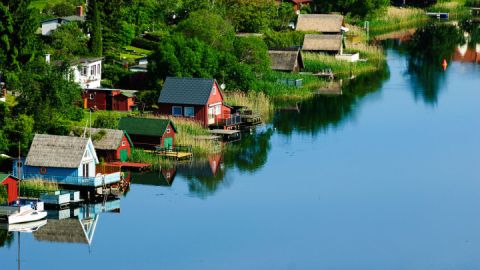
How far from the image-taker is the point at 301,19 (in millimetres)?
97125

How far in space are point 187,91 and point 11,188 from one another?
1712cm

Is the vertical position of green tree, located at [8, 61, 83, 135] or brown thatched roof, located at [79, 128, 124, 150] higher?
green tree, located at [8, 61, 83, 135]

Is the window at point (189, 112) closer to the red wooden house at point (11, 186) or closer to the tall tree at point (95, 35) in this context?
the tall tree at point (95, 35)

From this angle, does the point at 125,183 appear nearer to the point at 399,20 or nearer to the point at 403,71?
the point at 403,71

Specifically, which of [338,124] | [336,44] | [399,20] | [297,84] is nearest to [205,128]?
Result: [338,124]

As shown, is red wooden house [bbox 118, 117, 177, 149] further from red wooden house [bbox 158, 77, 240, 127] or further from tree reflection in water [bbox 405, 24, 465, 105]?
tree reflection in water [bbox 405, 24, 465, 105]

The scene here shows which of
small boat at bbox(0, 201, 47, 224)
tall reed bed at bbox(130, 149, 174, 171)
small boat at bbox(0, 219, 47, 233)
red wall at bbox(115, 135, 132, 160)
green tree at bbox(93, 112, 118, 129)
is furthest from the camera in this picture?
green tree at bbox(93, 112, 118, 129)

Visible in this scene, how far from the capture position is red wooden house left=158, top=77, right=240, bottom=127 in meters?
63.7

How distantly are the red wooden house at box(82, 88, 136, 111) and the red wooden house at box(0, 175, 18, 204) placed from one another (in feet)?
57.3

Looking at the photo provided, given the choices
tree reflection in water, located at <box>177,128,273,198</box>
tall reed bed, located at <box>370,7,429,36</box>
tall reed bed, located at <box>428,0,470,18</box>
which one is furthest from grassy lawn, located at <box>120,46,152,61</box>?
tall reed bed, located at <box>428,0,470,18</box>

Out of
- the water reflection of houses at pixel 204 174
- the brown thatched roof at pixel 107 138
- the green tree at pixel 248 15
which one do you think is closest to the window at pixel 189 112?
the water reflection of houses at pixel 204 174

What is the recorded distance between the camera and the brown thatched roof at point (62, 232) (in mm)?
45500

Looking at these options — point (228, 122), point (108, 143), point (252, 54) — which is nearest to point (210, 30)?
point (252, 54)

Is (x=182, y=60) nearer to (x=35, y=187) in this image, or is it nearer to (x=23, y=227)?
(x=35, y=187)
